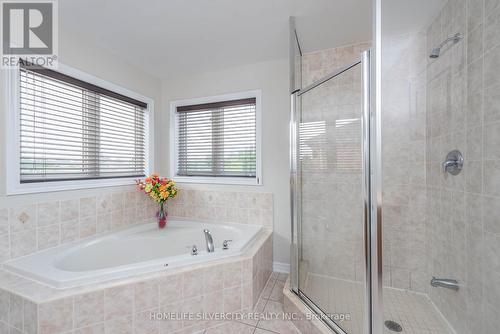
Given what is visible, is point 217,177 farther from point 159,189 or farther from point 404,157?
point 404,157

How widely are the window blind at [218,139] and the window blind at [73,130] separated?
1.81 ft

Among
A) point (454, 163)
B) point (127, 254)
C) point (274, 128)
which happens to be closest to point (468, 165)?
point (454, 163)

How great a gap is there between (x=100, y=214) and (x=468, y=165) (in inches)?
111

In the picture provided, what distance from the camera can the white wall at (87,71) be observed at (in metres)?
1.35

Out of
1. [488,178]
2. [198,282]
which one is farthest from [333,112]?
[198,282]

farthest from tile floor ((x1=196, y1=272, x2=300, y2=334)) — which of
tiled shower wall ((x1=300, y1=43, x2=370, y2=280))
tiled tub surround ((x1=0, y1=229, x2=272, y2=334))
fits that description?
tiled shower wall ((x1=300, y1=43, x2=370, y2=280))

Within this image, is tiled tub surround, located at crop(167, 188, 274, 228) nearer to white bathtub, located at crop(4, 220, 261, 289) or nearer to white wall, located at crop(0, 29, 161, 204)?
white bathtub, located at crop(4, 220, 261, 289)

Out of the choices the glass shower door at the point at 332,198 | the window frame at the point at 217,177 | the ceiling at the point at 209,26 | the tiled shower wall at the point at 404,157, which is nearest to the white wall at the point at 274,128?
the window frame at the point at 217,177

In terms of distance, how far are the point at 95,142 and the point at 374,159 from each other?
2361 mm

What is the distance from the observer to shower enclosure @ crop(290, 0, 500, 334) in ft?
3.17

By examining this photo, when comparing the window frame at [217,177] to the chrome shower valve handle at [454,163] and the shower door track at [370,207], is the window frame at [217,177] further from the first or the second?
the chrome shower valve handle at [454,163]

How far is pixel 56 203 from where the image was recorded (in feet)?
5.24

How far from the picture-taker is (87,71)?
6.02ft

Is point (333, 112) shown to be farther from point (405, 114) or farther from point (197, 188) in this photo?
point (197, 188)
